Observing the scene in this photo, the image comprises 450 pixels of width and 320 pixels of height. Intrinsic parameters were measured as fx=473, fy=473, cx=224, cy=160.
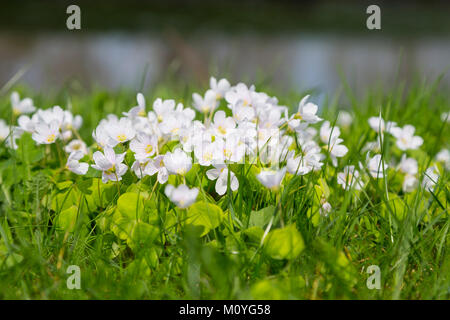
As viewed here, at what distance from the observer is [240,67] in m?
7.98

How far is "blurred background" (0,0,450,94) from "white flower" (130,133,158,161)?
12.1 feet

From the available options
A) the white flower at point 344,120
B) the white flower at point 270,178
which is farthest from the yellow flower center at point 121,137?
the white flower at point 344,120

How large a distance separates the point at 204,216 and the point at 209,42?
824 centimetres

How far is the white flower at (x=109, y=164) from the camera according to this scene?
1.24 meters

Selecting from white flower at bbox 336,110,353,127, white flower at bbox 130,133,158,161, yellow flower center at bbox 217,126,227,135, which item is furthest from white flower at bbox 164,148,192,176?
white flower at bbox 336,110,353,127

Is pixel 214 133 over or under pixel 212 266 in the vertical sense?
over

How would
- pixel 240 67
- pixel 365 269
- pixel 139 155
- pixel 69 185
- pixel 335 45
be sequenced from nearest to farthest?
pixel 365 269, pixel 139 155, pixel 69 185, pixel 240 67, pixel 335 45

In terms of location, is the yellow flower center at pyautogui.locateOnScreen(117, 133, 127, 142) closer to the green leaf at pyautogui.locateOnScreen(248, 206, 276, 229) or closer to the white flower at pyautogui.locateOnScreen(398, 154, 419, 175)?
the green leaf at pyautogui.locateOnScreen(248, 206, 276, 229)

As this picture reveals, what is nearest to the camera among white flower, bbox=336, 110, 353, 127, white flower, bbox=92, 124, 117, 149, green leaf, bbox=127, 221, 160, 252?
green leaf, bbox=127, 221, 160, 252

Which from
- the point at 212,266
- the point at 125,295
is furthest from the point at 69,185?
the point at 212,266

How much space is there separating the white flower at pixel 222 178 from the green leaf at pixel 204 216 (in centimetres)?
8

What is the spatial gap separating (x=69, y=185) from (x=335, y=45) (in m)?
8.67

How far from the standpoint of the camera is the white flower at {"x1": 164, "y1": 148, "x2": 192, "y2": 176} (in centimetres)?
120
